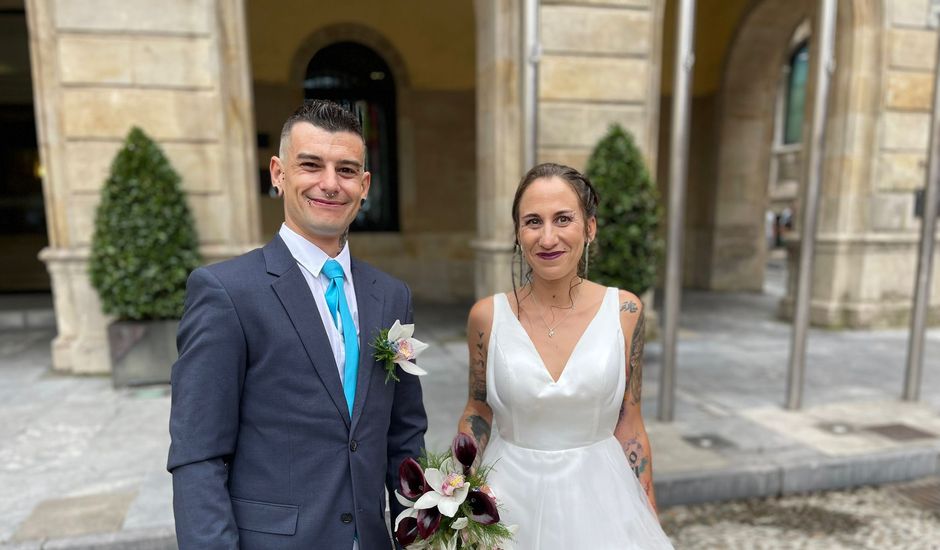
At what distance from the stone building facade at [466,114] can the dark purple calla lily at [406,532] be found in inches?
124

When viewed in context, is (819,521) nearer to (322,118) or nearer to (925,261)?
(925,261)

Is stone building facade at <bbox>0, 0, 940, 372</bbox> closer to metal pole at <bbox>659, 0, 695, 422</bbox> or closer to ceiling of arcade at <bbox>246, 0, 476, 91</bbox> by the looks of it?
ceiling of arcade at <bbox>246, 0, 476, 91</bbox>

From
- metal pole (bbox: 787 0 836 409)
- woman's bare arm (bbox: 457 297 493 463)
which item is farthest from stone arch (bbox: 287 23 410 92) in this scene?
woman's bare arm (bbox: 457 297 493 463)

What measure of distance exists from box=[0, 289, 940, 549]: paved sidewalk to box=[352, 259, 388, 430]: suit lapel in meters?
2.41

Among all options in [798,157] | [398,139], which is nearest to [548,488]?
[398,139]

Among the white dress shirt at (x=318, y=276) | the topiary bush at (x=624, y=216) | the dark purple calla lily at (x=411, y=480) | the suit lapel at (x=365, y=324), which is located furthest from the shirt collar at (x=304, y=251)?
the topiary bush at (x=624, y=216)

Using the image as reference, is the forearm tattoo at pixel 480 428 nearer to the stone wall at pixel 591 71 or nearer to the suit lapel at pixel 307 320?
the suit lapel at pixel 307 320

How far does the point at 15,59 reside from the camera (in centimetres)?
1173

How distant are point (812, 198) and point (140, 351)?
6.75 m

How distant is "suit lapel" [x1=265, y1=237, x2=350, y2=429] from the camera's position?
5.11 ft

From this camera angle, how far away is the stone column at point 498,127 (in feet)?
23.4

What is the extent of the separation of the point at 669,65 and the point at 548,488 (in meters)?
12.6

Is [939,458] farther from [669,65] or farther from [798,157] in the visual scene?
[798,157]

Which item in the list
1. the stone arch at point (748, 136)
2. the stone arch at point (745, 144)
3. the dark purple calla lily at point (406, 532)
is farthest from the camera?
the stone arch at point (745, 144)
